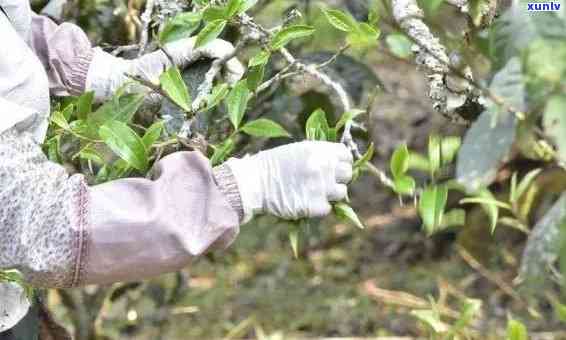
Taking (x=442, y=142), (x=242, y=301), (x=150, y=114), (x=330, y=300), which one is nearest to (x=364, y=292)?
(x=330, y=300)

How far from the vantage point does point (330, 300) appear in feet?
9.70

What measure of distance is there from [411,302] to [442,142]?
1.62 metres

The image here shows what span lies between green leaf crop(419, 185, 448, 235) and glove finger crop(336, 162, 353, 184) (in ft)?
0.42

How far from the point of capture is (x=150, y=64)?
5.22 feet

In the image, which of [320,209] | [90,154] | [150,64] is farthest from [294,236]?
[150,64]

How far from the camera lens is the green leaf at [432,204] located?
121 centimetres

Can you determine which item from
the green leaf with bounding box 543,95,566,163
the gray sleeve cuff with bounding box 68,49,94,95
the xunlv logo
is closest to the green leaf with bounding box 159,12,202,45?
the gray sleeve cuff with bounding box 68,49,94,95

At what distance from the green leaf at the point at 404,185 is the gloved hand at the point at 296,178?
7cm

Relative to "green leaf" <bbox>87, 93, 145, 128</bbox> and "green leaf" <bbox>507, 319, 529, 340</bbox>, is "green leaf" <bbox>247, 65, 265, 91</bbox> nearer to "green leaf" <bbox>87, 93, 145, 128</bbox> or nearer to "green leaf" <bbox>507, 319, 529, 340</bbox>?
"green leaf" <bbox>87, 93, 145, 128</bbox>

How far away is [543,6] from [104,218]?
1.81 ft

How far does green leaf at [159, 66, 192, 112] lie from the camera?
133cm

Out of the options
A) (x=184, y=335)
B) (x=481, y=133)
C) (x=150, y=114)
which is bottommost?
(x=184, y=335)

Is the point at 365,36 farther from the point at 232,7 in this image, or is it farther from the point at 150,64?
the point at 150,64

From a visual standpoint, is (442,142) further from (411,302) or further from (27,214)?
(411,302)
